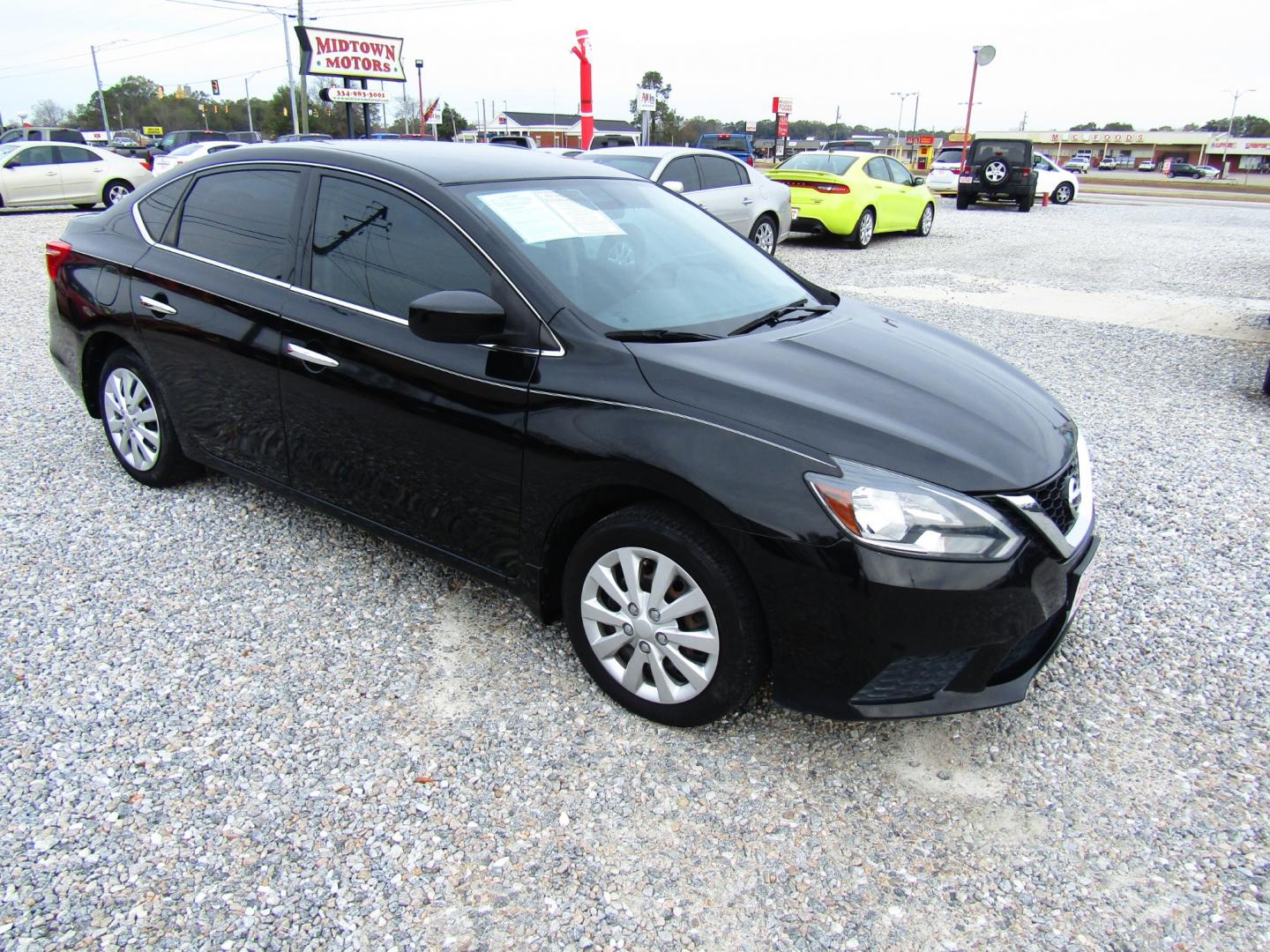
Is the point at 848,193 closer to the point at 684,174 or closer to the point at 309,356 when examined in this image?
the point at 684,174

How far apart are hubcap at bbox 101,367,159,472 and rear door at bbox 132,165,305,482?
0.88ft

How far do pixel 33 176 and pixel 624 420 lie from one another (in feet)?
61.1

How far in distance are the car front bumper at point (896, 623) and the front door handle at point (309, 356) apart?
1.67 m

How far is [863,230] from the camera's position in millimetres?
13852

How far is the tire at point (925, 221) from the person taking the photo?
51.8ft

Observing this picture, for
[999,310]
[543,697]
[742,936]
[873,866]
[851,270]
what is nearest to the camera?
[742,936]

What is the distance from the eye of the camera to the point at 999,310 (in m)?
9.44

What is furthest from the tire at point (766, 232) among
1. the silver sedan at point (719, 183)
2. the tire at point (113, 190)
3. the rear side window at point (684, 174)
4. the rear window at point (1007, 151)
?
the tire at point (113, 190)

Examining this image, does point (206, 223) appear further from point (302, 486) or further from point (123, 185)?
point (123, 185)

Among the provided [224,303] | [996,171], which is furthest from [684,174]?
[996,171]

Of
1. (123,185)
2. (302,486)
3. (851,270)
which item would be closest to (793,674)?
(302,486)

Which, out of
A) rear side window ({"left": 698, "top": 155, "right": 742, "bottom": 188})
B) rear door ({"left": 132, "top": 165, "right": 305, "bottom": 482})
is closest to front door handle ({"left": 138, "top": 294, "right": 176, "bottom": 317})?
rear door ({"left": 132, "top": 165, "right": 305, "bottom": 482})

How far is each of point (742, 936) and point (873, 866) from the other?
1.37 ft

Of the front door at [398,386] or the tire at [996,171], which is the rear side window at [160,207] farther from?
the tire at [996,171]
